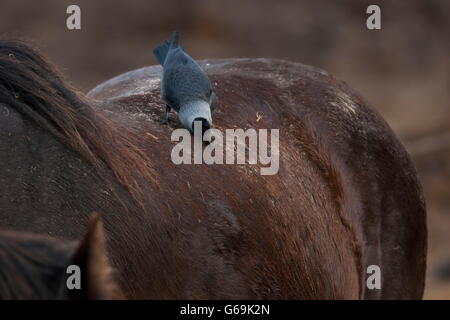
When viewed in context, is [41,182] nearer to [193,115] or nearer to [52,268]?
[193,115]

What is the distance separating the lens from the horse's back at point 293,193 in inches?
99.1

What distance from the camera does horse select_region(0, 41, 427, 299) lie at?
225 centimetres

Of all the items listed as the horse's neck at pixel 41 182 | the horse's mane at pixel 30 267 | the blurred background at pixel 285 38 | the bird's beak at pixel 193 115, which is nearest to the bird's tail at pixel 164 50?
the bird's beak at pixel 193 115

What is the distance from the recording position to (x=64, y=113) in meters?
2.31

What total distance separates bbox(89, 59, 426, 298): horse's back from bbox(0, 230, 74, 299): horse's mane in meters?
0.92

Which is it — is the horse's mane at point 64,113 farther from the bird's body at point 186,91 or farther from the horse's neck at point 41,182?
the bird's body at point 186,91

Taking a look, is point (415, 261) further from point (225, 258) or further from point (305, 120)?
point (225, 258)

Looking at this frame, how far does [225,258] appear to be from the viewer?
8.24 ft

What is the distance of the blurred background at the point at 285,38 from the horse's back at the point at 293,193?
6.45m

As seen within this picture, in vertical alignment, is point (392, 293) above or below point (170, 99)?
below
